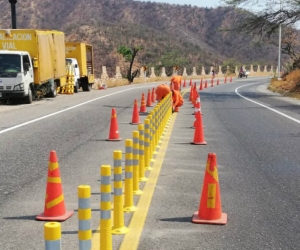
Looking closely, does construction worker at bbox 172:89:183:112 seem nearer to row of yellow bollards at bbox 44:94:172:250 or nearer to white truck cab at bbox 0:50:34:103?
white truck cab at bbox 0:50:34:103

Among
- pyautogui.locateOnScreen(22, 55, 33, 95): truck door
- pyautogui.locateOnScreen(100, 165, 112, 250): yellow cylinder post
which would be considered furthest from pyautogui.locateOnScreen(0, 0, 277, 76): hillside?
pyautogui.locateOnScreen(100, 165, 112, 250): yellow cylinder post

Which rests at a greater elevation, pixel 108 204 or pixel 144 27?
pixel 144 27

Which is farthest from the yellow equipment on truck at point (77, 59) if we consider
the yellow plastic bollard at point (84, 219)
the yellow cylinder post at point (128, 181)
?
the yellow plastic bollard at point (84, 219)

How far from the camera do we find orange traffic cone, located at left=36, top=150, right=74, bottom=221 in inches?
208

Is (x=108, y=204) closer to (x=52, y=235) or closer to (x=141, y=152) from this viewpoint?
(x=52, y=235)

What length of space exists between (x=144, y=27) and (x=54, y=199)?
127 meters

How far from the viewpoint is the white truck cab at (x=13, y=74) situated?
68.0 ft

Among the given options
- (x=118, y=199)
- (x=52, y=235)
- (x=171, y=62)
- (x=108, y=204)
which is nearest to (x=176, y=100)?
(x=118, y=199)

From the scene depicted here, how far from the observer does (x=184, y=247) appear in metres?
4.88

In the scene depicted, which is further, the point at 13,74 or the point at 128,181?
the point at 13,74

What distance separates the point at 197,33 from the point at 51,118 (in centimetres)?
14194

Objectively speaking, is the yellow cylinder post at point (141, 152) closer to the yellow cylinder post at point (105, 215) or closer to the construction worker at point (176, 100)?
the yellow cylinder post at point (105, 215)

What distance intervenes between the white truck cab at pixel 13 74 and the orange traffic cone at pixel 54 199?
1579 cm

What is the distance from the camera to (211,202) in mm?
5613
